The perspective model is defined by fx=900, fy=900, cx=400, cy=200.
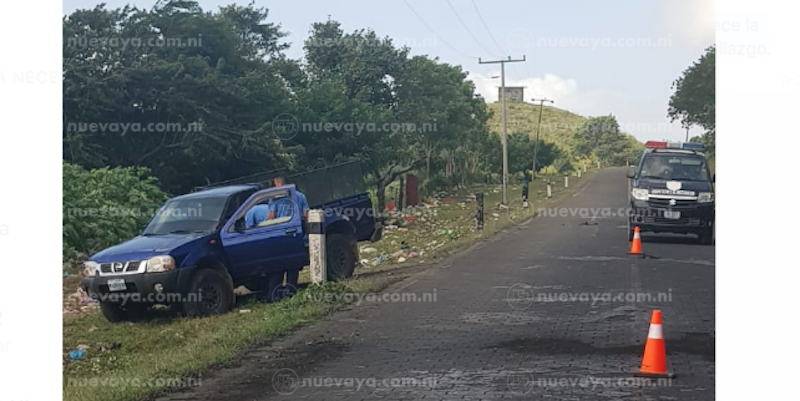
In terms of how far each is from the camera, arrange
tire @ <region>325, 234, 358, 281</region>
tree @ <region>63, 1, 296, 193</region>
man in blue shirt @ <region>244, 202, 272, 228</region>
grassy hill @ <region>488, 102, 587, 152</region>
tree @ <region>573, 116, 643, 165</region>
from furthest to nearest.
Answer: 1. grassy hill @ <region>488, 102, 587, 152</region>
2. tree @ <region>573, 116, 643, 165</region>
3. tree @ <region>63, 1, 296, 193</region>
4. tire @ <region>325, 234, 358, 281</region>
5. man in blue shirt @ <region>244, 202, 272, 228</region>

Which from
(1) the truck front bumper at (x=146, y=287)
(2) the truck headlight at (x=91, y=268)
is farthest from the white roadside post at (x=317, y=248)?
(2) the truck headlight at (x=91, y=268)

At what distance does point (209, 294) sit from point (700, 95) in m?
53.9

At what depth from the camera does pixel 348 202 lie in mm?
16109

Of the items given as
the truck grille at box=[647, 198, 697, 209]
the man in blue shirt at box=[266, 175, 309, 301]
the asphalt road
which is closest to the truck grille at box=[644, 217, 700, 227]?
the truck grille at box=[647, 198, 697, 209]

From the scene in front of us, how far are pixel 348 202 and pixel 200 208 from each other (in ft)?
11.1

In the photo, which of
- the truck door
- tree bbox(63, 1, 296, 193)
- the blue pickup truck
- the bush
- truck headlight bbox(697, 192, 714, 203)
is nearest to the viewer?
the blue pickup truck

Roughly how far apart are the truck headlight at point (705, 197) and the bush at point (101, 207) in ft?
46.3

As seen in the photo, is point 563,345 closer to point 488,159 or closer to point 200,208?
point 200,208

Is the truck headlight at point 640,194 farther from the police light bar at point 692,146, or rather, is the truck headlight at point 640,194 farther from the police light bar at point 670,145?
the police light bar at point 692,146

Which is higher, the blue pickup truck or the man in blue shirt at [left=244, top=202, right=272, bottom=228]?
the man in blue shirt at [left=244, top=202, right=272, bottom=228]

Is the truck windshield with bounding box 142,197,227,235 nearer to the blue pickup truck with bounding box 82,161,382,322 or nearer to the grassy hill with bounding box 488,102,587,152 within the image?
the blue pickup truck with bounding box 82,161,382,322

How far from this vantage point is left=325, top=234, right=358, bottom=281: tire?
14.8 metres

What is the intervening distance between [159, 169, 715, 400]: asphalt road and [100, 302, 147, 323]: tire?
3.12 meters

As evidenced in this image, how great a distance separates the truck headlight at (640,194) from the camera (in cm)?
2050
